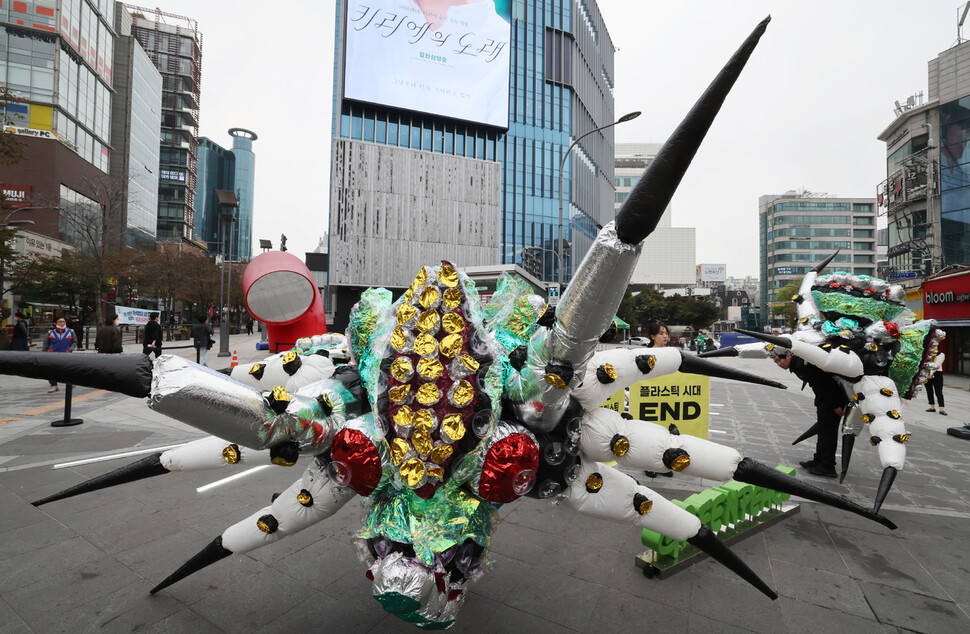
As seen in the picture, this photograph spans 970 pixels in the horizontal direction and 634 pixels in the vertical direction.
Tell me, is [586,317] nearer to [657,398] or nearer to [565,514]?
[565,514]

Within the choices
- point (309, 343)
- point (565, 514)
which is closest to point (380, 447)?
point (309, 343)

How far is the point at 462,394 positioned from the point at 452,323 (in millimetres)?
289

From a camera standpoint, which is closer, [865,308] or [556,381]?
[556,381]

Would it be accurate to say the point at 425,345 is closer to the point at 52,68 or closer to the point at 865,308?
the point at 865,308

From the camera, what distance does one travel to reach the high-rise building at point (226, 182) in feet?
348

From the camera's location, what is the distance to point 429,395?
184cm

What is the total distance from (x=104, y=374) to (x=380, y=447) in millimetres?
941

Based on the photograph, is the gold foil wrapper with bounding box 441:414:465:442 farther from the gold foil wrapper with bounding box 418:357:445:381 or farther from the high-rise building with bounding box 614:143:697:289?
the high-rise building with bounding box 614:143:697:289

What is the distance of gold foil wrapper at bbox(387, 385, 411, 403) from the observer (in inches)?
74.1

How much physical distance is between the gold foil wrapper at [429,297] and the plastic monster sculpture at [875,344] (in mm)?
3915

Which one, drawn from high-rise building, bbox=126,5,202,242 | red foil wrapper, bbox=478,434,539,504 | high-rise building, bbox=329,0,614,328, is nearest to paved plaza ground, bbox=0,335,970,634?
red foil wrapper, bbox=478,434,539,504

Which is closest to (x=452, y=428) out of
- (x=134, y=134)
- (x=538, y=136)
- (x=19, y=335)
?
(x=19, y=335)

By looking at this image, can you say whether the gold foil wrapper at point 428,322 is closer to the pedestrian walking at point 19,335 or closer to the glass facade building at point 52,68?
the pedestrian walking at point 19,335

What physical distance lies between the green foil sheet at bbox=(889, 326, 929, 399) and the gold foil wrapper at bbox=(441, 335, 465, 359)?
501 cm
